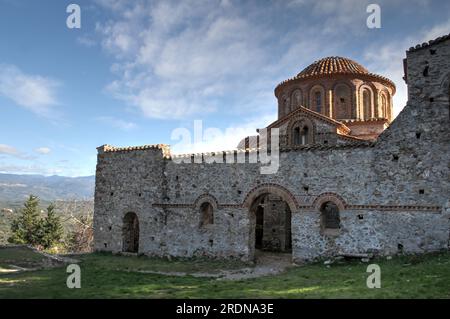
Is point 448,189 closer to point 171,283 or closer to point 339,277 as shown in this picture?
point 339,277

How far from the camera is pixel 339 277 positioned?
1084cm

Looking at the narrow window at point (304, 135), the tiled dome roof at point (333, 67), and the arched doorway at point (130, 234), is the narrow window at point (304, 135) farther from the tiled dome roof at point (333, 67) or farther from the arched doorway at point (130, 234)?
the arched doorway at point (130, 234)

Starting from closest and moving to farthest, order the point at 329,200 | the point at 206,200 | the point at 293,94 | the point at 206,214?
the point at 329,200 < the point at 206,200 < the point at 206,214 < the point at 293,94

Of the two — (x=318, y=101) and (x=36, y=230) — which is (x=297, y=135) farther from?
(x=36, y=230)

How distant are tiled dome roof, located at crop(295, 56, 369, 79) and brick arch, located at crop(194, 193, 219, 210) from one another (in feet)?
45.2

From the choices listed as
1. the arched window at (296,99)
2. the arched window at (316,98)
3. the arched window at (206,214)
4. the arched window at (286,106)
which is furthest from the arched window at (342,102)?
the arched window at (206,214)

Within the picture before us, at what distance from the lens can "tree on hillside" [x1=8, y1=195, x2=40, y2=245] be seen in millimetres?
37438

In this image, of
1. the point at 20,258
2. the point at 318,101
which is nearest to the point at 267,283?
the point at 20,258

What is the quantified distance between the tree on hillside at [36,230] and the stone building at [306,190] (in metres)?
22.6

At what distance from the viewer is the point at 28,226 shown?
129 ft

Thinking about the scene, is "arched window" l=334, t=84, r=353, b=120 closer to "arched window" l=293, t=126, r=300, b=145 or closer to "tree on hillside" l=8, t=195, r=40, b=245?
"arched window" l=293, t=126, r=300, b=145

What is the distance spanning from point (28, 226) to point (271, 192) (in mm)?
34588

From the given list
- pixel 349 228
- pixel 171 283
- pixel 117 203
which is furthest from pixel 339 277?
pixel 117 203
